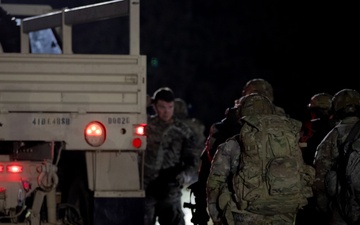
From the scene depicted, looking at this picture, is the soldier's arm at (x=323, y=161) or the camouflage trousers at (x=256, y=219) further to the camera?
the soldier's arm at (x=323, y=161)

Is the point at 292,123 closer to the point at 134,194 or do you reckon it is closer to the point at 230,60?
the point at 134,194

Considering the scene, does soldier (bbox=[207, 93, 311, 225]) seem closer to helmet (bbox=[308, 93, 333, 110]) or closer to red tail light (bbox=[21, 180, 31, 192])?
red tail light (bbox=[21, 180, 31, 192])

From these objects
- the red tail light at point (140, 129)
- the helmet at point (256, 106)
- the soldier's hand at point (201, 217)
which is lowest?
the soldier's hand at point (201, 217)

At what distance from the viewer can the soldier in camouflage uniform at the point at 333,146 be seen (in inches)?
302

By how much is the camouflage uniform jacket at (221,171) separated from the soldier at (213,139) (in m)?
1.30

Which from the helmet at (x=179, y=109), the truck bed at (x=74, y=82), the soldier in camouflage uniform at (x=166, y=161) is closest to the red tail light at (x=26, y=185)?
the truck bed at (x=74, y=82)

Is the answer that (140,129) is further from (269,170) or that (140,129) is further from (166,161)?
(166,161)

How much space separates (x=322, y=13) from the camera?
74.9 feet

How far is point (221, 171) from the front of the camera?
22.6 ft

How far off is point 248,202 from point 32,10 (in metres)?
4.96

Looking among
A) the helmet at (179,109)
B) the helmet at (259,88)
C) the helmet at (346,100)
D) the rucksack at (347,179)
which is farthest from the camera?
the helmet at (179,109)

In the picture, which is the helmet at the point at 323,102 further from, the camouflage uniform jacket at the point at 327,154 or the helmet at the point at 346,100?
the camouflage uniform jacket at the point at 327,154

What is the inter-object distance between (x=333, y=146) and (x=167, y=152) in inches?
113

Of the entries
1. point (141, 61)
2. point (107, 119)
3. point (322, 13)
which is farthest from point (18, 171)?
point (322, 13)
